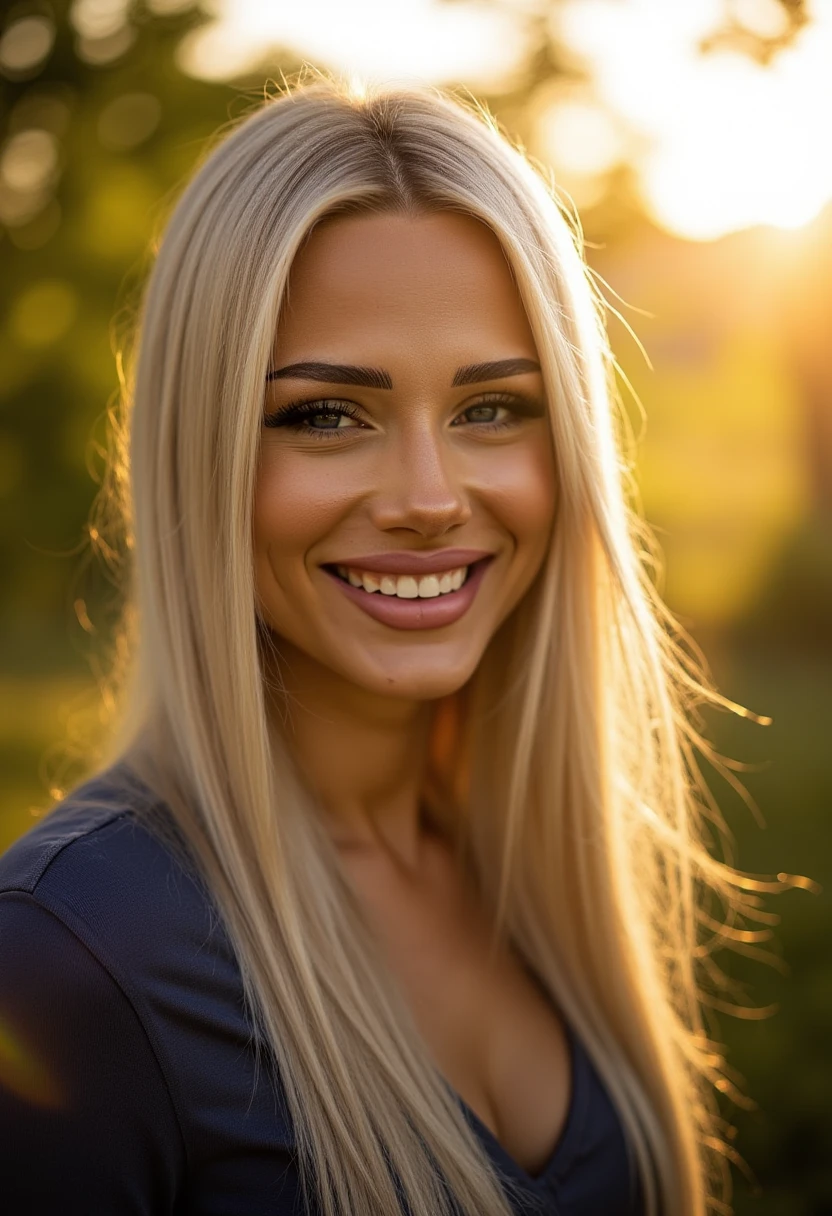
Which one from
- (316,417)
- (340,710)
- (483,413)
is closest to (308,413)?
(316,417)

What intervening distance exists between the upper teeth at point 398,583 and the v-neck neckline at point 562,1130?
0.78 meters

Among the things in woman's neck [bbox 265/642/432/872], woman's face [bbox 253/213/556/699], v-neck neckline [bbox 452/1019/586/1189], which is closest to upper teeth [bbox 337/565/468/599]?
woman's face [bbox 253/213/556/699]

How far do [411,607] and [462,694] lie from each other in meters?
0.56

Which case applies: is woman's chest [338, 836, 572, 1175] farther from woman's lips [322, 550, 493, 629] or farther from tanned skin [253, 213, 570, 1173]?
woman's lips [322, 550, 493, 629]

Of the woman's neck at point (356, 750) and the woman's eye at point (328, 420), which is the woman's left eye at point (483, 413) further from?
the woman's neck at point (356, 750)

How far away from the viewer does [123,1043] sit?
1.46 meters

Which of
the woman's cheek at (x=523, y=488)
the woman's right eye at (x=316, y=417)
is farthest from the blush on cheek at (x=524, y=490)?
the woman's right eye at (x=316, y=417)

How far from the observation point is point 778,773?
6031 millimetres

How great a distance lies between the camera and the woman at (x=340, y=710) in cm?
153

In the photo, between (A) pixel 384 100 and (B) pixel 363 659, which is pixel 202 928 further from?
(A) pixel 384 100

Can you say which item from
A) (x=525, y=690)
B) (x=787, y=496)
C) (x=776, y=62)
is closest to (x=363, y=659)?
(x=525, y=690)

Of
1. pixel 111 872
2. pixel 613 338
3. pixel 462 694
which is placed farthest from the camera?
pixel 613 338

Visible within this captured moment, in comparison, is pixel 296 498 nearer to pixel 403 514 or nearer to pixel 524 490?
pixel 403 514

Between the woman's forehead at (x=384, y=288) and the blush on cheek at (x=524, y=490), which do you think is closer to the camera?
the woman's forehead at (x=384, y=288)
